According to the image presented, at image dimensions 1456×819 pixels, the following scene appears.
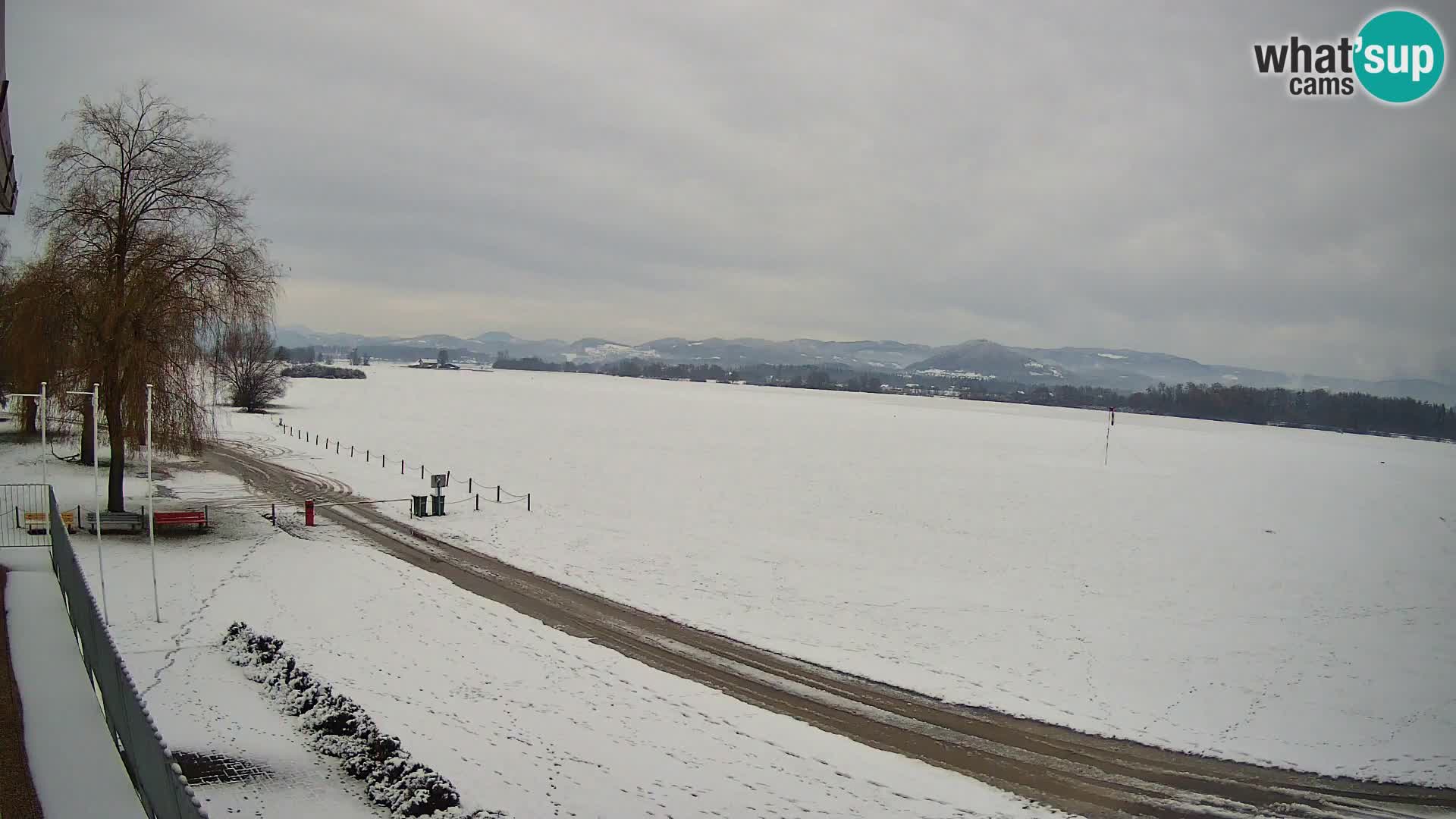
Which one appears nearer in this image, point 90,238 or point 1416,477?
point 90,238

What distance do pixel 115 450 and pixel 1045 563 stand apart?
97.8 ft

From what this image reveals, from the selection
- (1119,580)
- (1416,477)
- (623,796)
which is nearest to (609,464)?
(1119,580)

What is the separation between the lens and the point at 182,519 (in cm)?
2212

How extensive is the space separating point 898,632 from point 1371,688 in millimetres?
9455

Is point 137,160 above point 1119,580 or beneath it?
above

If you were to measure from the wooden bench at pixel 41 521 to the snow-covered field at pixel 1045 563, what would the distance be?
926 centimetres

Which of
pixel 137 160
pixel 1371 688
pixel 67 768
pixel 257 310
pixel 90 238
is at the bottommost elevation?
pixel 1371 688

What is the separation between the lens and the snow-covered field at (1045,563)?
1391 cm

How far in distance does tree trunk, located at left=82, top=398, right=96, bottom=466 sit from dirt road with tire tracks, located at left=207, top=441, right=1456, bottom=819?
580 inches

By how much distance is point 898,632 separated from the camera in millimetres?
16719

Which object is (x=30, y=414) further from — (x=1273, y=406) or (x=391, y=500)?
(x=1273, y=406)

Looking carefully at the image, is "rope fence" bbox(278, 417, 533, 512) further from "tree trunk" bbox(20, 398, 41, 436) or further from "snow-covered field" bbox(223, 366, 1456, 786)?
"tree trunk" bbox(20, 398, 41, 436)

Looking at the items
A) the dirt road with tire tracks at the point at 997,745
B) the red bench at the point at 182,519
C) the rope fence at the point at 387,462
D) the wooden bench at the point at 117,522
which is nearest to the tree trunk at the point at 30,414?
the wooden bench at the point at 117,522

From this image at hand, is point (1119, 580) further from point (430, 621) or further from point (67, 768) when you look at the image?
point (67, 768)
